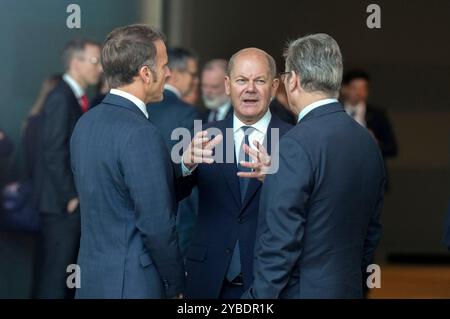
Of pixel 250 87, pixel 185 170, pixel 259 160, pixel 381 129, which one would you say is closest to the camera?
pixel 259 160

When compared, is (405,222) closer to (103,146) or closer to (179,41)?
(179,41)

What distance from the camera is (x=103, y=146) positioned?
10.6 ft

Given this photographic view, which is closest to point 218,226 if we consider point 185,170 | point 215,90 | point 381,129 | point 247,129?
point 185,170

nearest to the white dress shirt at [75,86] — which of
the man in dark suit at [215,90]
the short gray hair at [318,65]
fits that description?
the man in dark suit at [215,90]

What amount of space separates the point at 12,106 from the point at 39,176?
473 mm

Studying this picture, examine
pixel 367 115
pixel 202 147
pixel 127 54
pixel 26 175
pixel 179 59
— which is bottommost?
pixel 26 175

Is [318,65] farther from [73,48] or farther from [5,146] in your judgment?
[5,146]

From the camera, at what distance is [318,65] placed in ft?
10.7

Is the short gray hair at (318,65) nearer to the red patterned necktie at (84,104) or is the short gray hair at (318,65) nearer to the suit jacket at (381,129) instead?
the red patterned necktie at (84,104)

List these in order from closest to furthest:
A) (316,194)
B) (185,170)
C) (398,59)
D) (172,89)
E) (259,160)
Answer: (316,194) < (259,160) < (185,170) < (172,89) < (398,59)

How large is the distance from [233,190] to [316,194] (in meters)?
0.63

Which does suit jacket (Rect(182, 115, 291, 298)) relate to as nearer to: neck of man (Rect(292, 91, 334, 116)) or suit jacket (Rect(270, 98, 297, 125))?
neck of man (Rect(292, 91, 334, 116))
